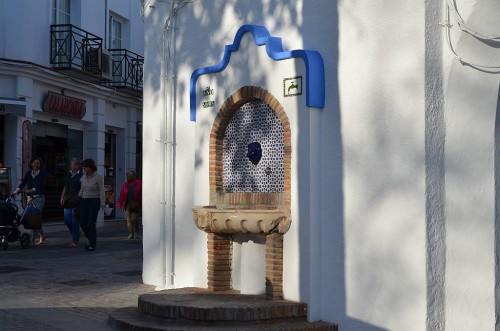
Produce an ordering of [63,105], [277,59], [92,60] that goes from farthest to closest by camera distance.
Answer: [92,60], [63,105], [277,59]

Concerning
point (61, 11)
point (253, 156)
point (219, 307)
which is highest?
point (61, 11)

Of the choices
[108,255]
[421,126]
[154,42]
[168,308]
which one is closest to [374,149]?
[421,126]

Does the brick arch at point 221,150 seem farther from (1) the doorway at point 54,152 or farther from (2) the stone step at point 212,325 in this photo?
(1) the doorway at point 54,152

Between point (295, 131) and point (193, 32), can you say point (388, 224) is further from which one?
point (193, 32)

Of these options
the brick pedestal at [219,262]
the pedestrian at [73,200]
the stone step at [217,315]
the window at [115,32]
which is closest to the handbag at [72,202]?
the pedestrian at [73,200]

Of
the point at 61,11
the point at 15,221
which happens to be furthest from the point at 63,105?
the point at 15,221

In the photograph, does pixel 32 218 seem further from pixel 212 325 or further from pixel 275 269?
pixel 212 325

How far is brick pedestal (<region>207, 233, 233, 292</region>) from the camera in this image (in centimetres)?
922

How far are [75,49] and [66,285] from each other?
13210mm

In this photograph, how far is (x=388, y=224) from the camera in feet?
25.2

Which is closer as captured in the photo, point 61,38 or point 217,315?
point 217,315

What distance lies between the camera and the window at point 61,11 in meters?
22.9

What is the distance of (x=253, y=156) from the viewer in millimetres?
9164

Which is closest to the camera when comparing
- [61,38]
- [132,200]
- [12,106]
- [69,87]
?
[132,200]
